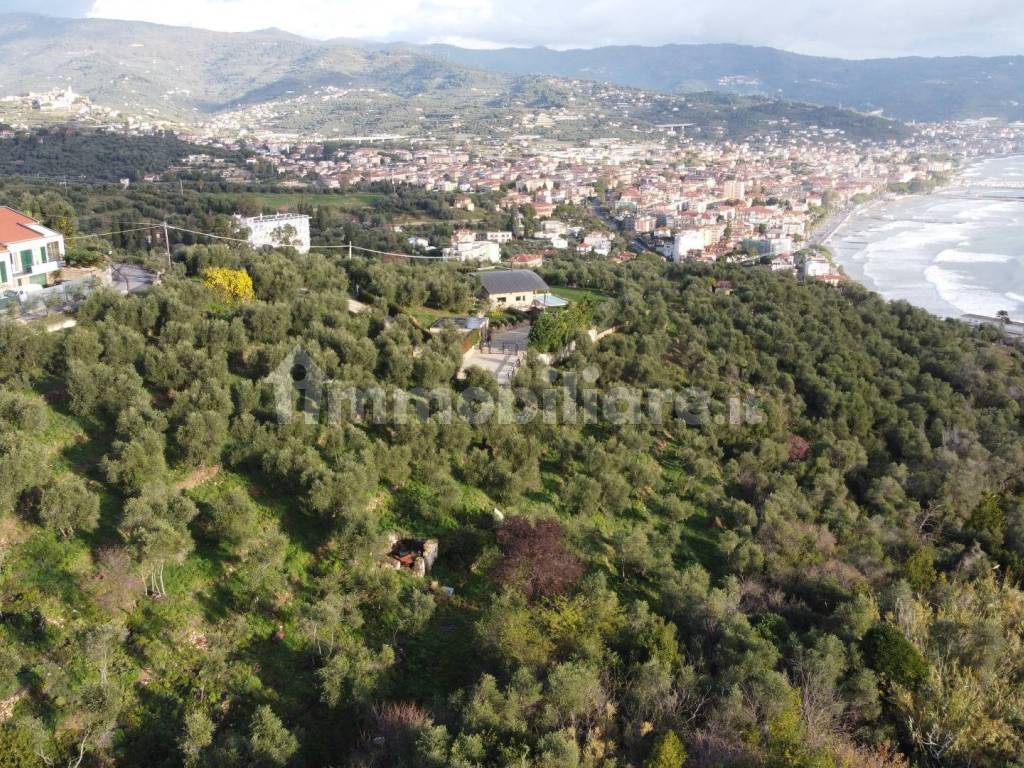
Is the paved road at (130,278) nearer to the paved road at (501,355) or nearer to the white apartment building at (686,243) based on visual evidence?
the paved road at (501,355)

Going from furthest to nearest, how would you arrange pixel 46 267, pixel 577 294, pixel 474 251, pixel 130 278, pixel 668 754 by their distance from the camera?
pixel 474 251 < pixel 577 294 < pixel 130 278 < pixel 46 267 < pixel 668 754

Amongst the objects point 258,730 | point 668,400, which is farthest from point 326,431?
point 668,400

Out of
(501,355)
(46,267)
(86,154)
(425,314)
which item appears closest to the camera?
(46,267)

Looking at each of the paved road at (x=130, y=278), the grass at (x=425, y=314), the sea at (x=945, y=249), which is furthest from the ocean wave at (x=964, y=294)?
the paved road at (x=130, y=278)

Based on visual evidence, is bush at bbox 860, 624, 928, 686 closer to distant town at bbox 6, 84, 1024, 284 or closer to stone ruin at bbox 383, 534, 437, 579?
stone ruin at bbox 383, 534, 437, 579

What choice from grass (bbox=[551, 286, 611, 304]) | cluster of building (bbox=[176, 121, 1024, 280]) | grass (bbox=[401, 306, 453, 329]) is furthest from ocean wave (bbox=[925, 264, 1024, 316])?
grass (bbox=[401, 306, 453, 329])

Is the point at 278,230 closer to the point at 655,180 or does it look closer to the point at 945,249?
the point at 945,249

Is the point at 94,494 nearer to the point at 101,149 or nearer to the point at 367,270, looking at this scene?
the point at 367,270

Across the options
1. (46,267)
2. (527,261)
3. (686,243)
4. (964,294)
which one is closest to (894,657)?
(46,267)
